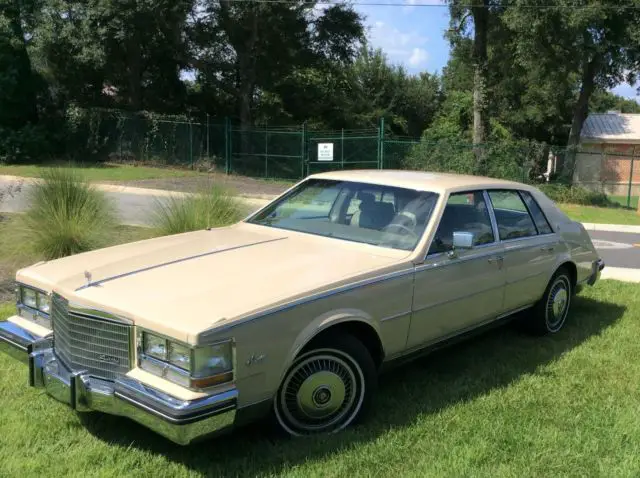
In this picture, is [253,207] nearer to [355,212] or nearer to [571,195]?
[355,212]

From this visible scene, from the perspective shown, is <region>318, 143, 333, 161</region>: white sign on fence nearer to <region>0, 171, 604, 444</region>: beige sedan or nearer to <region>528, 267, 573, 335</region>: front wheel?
<region>528, 267, 573, 335</region>: front wheel

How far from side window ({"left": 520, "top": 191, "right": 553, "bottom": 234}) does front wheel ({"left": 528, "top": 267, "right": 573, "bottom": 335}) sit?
0.46 m

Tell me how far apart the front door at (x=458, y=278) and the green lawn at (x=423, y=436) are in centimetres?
46

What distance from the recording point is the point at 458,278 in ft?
14.3

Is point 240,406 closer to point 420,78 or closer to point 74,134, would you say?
point 74,134

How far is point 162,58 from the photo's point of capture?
31.0 m

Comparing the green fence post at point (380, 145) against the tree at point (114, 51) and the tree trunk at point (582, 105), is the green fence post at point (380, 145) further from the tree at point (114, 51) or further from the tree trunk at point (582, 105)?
the tree at point (114, 51)

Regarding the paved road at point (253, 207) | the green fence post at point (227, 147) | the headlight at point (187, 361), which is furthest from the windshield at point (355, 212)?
the green fence post at point (227, 147)

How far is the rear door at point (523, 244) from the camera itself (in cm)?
498

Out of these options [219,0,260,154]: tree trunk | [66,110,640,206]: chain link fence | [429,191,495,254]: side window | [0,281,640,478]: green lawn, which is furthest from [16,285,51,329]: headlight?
[219,0,260,154]: tree trunk

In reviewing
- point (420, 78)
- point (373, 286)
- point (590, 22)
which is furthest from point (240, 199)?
point (420, 78)

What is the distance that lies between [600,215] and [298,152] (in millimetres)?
12390

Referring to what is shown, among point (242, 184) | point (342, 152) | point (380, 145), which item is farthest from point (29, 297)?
point (342, 152)

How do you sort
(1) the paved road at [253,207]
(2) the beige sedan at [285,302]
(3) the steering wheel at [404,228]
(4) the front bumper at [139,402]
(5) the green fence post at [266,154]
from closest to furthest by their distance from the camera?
(4) the front bumper at [139,402] → (2) the beige sedan at [285,302] → (3) the steering wheel at [404,228] → (1) the paved road at [253,207] → (5) the green fence post at [266,154]
